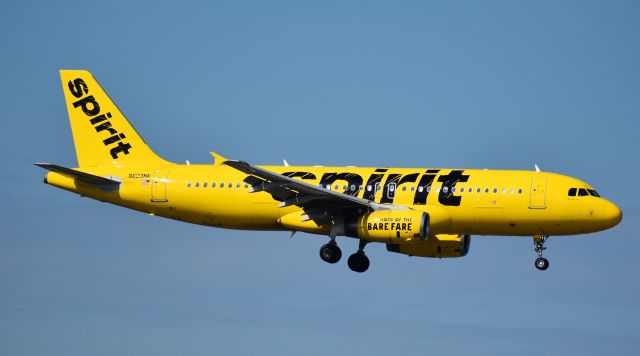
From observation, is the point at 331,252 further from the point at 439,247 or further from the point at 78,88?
the point at 78,88

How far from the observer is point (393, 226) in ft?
189

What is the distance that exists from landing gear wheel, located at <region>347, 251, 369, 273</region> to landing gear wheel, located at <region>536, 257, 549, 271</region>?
353 inches

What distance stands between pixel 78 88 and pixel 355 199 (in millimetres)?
19162

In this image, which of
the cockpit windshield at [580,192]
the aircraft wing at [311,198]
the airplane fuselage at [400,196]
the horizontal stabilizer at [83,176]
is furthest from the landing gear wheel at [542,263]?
the horizontal stabilizer at [83,176]

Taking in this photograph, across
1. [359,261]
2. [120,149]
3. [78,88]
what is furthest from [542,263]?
[78,88]

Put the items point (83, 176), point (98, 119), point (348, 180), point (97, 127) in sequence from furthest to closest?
point (98, 119) < point (97, 127) < point (83, 176) < point (348, 180)

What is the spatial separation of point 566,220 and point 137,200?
2232cm

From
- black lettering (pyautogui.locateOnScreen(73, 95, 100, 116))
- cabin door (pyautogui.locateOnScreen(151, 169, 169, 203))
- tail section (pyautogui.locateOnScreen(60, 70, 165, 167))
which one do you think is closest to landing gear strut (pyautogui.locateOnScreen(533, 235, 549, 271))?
cabin door (pyautogui.locateOnScreen(151, 169, 169, 203))

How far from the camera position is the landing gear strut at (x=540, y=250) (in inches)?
2363

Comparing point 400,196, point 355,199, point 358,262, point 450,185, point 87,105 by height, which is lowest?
point 358,262

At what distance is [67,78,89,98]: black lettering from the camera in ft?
224

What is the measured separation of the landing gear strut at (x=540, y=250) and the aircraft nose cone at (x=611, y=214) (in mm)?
3227

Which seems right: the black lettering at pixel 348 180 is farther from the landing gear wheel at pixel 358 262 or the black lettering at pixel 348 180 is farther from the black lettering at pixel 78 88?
the black lettering at pixel 78 88

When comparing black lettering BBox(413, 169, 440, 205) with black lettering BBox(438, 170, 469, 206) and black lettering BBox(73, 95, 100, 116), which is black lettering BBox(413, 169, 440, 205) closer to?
black lettering BBox(438, 170, 469, 206)
